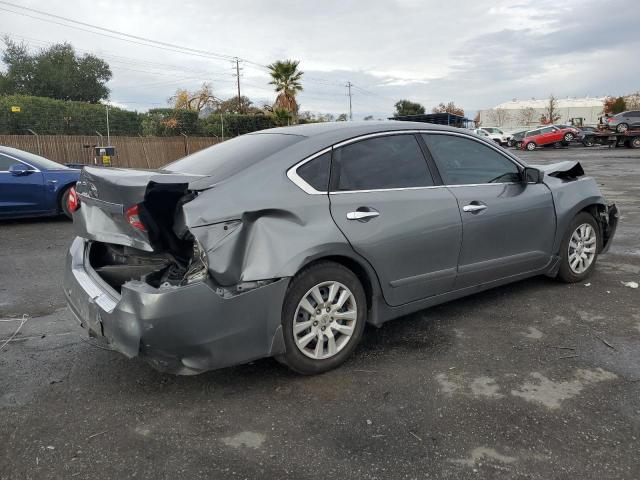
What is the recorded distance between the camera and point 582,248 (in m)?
5.05

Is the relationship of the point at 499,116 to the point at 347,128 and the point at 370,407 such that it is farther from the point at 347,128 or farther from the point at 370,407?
the point at 370,407

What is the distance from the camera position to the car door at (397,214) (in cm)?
344

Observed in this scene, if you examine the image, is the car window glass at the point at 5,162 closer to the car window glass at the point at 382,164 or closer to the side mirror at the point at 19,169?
the side mirror at the point at 19,169

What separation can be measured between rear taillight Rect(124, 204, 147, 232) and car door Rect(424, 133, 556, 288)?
7.22ft

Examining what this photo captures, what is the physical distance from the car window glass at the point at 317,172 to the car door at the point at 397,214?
51 millimetres

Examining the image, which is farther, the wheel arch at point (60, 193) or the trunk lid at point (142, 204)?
the wheel arch at point (60, 193)

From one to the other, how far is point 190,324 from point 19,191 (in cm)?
757

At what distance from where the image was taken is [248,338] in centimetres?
297

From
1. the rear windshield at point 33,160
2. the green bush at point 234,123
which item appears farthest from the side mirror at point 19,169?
the green bush at point 234,123

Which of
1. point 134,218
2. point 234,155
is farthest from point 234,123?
point 134,218

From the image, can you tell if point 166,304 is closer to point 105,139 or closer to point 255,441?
point 255,441

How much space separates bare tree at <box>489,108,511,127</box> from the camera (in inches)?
3219

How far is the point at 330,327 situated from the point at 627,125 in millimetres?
35699

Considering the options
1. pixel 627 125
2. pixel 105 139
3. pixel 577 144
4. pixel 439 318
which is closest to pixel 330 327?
pixel 439 318
